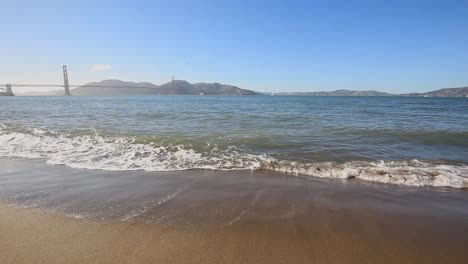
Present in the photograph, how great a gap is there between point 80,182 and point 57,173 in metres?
0.96

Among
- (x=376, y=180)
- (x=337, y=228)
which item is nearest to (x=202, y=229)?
(x=337, y=228)

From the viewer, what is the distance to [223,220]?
3.23 metres

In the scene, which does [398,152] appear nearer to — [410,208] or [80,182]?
[410,208]

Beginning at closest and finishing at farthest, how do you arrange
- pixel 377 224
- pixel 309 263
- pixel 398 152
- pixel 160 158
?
pixel 309 263 < pixel 377 224 < pixel 160 158 < pixel 398 152

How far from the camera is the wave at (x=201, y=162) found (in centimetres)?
515

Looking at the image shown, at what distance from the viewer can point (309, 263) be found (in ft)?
7.88

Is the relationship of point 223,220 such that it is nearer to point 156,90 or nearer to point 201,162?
point 201,162

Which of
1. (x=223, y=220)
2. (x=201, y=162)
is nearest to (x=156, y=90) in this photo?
(x=201, y=162)

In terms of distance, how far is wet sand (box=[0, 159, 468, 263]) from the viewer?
8.27 ft

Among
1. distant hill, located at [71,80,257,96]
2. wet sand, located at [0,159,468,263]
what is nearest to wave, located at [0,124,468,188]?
wet sand, located at [0,159,468,263]

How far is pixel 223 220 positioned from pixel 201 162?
118 inches

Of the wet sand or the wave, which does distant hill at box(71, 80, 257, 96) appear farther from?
the wet sand

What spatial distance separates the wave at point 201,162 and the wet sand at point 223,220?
0.49 meters

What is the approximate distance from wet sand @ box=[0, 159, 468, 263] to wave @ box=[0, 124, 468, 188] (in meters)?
0.49
